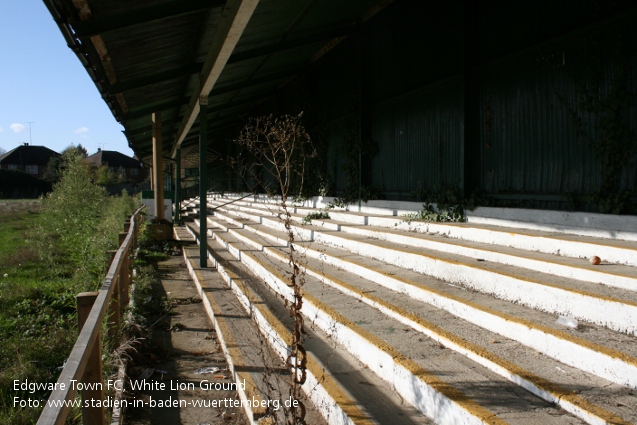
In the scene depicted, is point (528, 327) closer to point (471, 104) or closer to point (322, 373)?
point (322, 373)

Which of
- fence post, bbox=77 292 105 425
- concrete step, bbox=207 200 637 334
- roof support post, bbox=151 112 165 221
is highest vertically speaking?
roof support post, bbox=151 112 165 221

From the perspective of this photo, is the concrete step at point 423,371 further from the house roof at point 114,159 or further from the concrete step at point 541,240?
the house roof at point 114,159

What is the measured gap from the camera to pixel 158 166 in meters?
11.6

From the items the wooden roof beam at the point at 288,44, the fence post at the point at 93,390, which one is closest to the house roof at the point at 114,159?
the wooden roof beam at the point at 288,44

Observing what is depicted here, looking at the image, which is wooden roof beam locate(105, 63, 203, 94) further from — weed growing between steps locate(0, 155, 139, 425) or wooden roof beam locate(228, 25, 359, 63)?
weed growing between steps locate(0, 155, 139, 425)

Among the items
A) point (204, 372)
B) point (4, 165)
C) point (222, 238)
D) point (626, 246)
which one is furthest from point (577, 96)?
point (4, 165)

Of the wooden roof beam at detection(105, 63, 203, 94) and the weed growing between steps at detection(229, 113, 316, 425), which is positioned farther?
the wooden roof beam at detection(105, 63, 203, 94)

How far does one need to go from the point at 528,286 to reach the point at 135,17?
13.6ft

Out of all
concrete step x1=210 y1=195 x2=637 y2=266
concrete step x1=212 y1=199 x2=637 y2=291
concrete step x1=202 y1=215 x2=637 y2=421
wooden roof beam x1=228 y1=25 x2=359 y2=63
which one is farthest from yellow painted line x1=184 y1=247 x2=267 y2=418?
wooden roof beam x1=228 y1=25 x2=359 y2=63

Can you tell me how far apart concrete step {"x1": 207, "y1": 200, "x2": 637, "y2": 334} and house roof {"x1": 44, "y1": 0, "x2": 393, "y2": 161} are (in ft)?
9.36

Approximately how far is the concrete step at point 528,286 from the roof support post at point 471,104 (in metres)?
1.67

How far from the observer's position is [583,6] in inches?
177

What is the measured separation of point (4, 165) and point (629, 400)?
95.5 metres

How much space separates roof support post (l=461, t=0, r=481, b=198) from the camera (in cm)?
595
